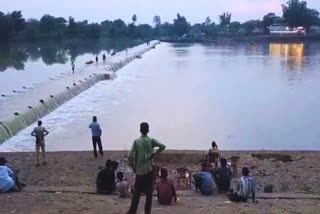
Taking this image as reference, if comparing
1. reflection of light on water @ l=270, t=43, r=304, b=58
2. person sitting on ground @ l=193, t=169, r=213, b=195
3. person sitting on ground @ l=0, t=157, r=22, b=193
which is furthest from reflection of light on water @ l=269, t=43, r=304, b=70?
person sitting on ground @ l=0, t=157, r=22, b=193

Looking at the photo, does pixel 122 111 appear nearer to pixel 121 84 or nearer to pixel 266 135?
pixel 266 135

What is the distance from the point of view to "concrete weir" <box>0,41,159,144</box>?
843 inches

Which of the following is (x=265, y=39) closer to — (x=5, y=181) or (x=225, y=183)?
(x=225, y=183)

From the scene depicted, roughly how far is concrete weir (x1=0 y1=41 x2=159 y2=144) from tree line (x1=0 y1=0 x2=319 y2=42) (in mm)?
64326

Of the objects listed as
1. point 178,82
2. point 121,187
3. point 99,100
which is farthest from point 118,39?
point 121,187

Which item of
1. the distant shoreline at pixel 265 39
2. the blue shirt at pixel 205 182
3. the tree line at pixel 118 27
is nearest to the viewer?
the blue shirt at pixel 205 182

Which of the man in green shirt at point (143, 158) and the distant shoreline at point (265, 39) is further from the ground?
the man in green shirt at point (143, 158)

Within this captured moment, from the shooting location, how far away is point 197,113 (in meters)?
25.6

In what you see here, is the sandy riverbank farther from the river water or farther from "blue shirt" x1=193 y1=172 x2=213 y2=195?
the river water

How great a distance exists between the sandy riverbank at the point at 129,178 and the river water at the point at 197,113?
11.9 ft

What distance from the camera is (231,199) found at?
9211 mm

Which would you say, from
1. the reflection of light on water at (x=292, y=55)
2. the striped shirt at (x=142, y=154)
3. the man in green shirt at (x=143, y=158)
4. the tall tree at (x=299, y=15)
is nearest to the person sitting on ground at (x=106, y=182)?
the man in green shirt at (x=143, y=158)

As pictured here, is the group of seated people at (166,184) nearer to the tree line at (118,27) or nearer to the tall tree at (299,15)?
the tree line at (118,27)

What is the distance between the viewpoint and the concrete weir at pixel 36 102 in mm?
21406
